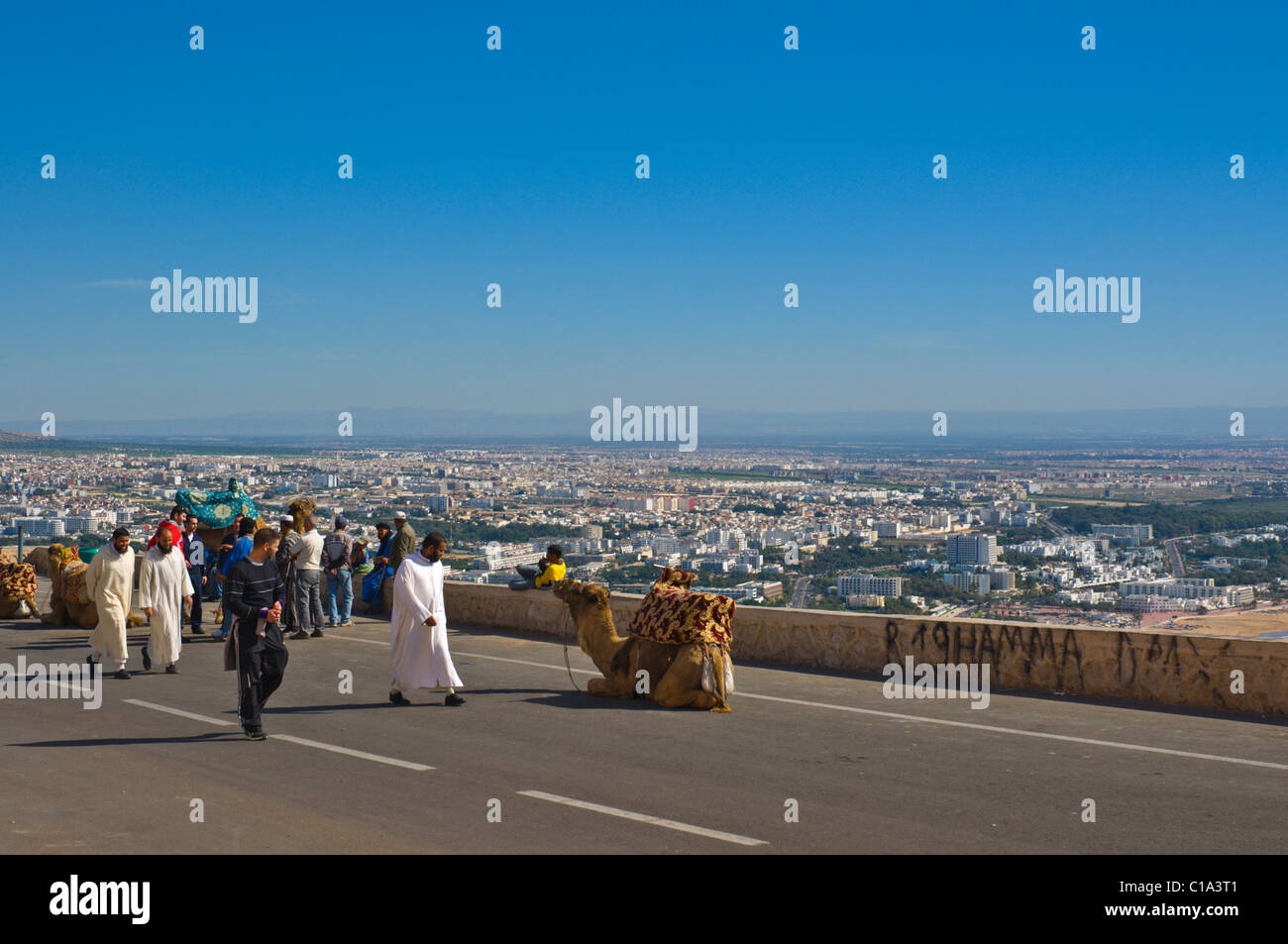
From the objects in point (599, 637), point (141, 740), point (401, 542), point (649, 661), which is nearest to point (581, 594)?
point (599, 637)

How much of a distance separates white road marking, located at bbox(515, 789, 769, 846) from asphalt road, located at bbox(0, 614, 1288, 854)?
23 mm

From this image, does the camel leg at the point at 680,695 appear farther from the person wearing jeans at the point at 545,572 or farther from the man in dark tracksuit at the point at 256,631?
the person wearing jeans at the point at 545,572

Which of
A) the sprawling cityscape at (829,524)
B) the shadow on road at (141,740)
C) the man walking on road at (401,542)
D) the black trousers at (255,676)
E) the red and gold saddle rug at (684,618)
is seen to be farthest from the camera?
the sprawling cityscape at (829,524)

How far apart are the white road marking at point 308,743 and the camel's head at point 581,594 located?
3.53 metres

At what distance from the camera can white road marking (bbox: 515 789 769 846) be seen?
7469 mm

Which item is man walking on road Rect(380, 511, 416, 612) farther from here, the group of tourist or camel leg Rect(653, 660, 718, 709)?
camel leg Rect(653, 660, 718, 709)

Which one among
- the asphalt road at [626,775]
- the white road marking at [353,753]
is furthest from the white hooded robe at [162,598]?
the white road marking at [353,753]

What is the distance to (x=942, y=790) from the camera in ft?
28.8

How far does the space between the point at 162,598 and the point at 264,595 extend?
437 cm

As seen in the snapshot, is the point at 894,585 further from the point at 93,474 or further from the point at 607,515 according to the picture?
the point at 93,474

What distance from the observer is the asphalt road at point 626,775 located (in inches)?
295

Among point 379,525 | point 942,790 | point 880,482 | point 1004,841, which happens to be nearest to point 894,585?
point 379,525

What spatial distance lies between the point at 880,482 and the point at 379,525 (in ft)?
144
